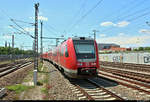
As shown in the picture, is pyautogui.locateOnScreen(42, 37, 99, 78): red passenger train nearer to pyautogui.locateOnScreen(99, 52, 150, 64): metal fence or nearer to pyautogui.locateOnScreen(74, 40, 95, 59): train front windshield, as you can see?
pyautogui.locateOnScreen(74, 40, 95, 59): train front windshield

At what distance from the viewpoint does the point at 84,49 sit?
10242mm

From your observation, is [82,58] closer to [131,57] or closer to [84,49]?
[84,49]

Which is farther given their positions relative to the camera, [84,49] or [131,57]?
[131,57]

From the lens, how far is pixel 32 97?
7078 millimetres

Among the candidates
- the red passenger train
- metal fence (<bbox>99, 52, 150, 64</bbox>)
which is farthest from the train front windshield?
metal fence (<bbox>99, 52, 150, 64</bbox>)

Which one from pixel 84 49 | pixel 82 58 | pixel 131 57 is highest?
pixel 84 49

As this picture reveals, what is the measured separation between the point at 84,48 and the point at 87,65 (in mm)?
1294

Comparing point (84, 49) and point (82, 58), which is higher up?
point (84, 49)

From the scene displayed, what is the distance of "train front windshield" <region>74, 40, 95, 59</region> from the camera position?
9.99m

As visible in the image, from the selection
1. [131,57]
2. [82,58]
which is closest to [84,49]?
[82,58]

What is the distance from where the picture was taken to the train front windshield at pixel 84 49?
32.8ft

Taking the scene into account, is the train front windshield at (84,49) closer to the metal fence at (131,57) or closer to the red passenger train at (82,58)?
the red passenger train at (82,58)

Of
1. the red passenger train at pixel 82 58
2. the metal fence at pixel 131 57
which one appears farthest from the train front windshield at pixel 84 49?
the metal fence at pixel 131 57

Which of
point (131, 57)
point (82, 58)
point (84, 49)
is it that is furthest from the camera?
point (131, 57)
